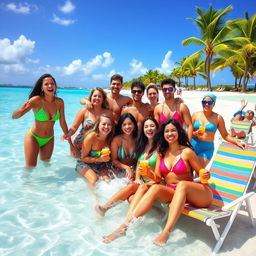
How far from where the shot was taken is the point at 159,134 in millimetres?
3314

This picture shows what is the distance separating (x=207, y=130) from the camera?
13.6 feet

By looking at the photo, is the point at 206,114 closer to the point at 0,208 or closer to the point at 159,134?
the point at 159,134

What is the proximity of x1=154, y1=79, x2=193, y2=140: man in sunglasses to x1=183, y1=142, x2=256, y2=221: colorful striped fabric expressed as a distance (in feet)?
2.14

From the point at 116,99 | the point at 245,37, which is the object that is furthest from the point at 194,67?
the point at 116,99

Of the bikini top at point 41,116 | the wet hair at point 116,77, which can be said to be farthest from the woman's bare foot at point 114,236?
the wet hair at point 116,77

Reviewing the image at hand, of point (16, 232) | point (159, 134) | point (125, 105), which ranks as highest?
point (125, 105)

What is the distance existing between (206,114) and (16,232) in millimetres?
3478

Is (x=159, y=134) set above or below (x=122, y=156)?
above

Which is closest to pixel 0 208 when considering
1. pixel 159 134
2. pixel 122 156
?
pixel 122 156

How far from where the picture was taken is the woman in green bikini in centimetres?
432

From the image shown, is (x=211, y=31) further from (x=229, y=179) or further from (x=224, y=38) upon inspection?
(x=229, y=179)

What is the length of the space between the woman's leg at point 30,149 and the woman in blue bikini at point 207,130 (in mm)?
3037

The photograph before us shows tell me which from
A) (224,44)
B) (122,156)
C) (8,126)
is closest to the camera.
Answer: (122,156)

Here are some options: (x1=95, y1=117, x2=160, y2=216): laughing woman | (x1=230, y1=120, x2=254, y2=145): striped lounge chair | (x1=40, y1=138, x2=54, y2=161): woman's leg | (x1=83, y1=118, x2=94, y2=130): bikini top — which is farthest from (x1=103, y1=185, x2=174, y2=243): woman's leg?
(x1=230, y1=120, x2=254, y2=145): striped lounge chair
